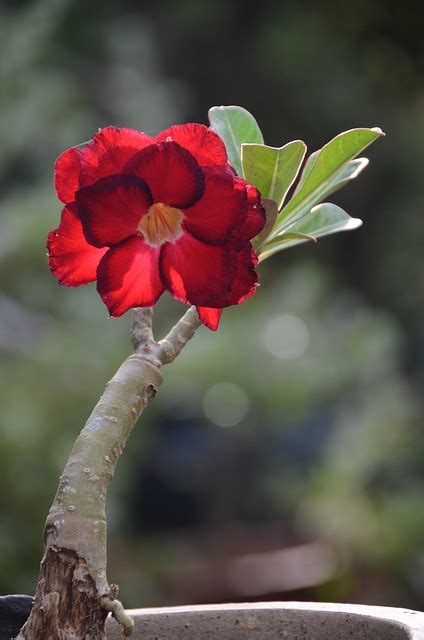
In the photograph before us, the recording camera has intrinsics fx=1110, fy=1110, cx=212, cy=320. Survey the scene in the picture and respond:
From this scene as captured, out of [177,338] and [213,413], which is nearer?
[177,338]

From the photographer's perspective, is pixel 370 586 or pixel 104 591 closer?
pixel 104 591

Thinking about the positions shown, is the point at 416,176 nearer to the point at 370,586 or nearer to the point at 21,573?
the point at 370,586

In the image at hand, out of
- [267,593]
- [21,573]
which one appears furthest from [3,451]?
[267,593]

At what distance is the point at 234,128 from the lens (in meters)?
0.54

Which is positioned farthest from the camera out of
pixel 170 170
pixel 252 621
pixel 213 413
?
pixel 213 413

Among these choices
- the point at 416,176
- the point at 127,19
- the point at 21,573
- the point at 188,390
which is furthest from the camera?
the point at 416,176

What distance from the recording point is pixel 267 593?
1698 mm

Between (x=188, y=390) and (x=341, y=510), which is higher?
(x=188, y=390)

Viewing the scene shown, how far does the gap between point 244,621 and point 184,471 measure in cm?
209

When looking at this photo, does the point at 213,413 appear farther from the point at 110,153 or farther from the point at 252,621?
the point at 110,153

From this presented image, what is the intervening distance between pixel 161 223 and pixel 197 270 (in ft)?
0.08

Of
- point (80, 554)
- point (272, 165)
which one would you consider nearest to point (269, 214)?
point (272, 165)

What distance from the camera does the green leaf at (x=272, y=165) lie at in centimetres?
49

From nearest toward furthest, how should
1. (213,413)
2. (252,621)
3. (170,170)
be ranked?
(170,170) → (252,621) → (213,413)
